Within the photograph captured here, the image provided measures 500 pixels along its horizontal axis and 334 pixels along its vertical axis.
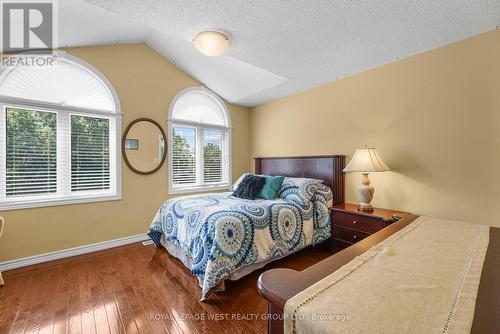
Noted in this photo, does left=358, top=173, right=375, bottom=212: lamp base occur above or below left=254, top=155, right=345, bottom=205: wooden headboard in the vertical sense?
below

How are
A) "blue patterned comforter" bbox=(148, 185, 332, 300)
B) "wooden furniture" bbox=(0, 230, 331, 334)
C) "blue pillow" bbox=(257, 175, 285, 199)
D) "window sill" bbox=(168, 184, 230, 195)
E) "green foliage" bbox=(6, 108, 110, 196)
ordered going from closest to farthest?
"wooden furniture" bbox=(0, 230, 331, 334), "blue patterned comforter" bbox=(148, 185, 332, 300), "green foliage" bbox=(6, 108, 110, 196), "blue pillow" bbox=(257, 175, 285, 199), "window sill" bbox=(168, 184, 230, 195)

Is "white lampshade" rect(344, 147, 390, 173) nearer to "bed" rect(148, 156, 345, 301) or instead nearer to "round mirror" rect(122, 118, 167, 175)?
"bed" rect(148, 156, 345, 301)

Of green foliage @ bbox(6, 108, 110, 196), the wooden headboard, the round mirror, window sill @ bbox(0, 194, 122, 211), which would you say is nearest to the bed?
the wooden headboard

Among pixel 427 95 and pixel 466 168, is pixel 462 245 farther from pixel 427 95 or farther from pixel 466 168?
pixel 427 95

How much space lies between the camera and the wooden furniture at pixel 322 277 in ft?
1.81

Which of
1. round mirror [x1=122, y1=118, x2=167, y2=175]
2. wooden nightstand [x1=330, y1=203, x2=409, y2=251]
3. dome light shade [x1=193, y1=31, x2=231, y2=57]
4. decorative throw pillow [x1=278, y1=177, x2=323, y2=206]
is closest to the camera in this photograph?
dome light shade [x1=193, y1=31, x2=231, y2=57]

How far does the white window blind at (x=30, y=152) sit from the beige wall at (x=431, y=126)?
3.53 m

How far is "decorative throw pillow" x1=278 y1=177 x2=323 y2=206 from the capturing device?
271 centimetres

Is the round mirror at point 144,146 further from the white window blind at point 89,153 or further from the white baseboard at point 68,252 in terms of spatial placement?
A: the white baseboard at point 68,252

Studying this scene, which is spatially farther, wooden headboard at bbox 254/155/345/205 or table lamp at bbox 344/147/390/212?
wooden headboard at bbox 254/155/345/205

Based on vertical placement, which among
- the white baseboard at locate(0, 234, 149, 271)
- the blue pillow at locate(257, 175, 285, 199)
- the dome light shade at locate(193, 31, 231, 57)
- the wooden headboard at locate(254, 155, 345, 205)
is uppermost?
the dome light shade at locate(193, 31, 231, 57)

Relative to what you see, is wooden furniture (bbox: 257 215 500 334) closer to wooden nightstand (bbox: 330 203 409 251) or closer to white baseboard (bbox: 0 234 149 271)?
wooden nightstand (bbox: 330 203 409 251)

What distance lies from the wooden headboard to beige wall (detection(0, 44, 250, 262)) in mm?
1841

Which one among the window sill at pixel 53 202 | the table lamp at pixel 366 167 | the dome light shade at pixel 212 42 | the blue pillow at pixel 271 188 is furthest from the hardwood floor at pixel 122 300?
the dome light shade at pixel 212 42
